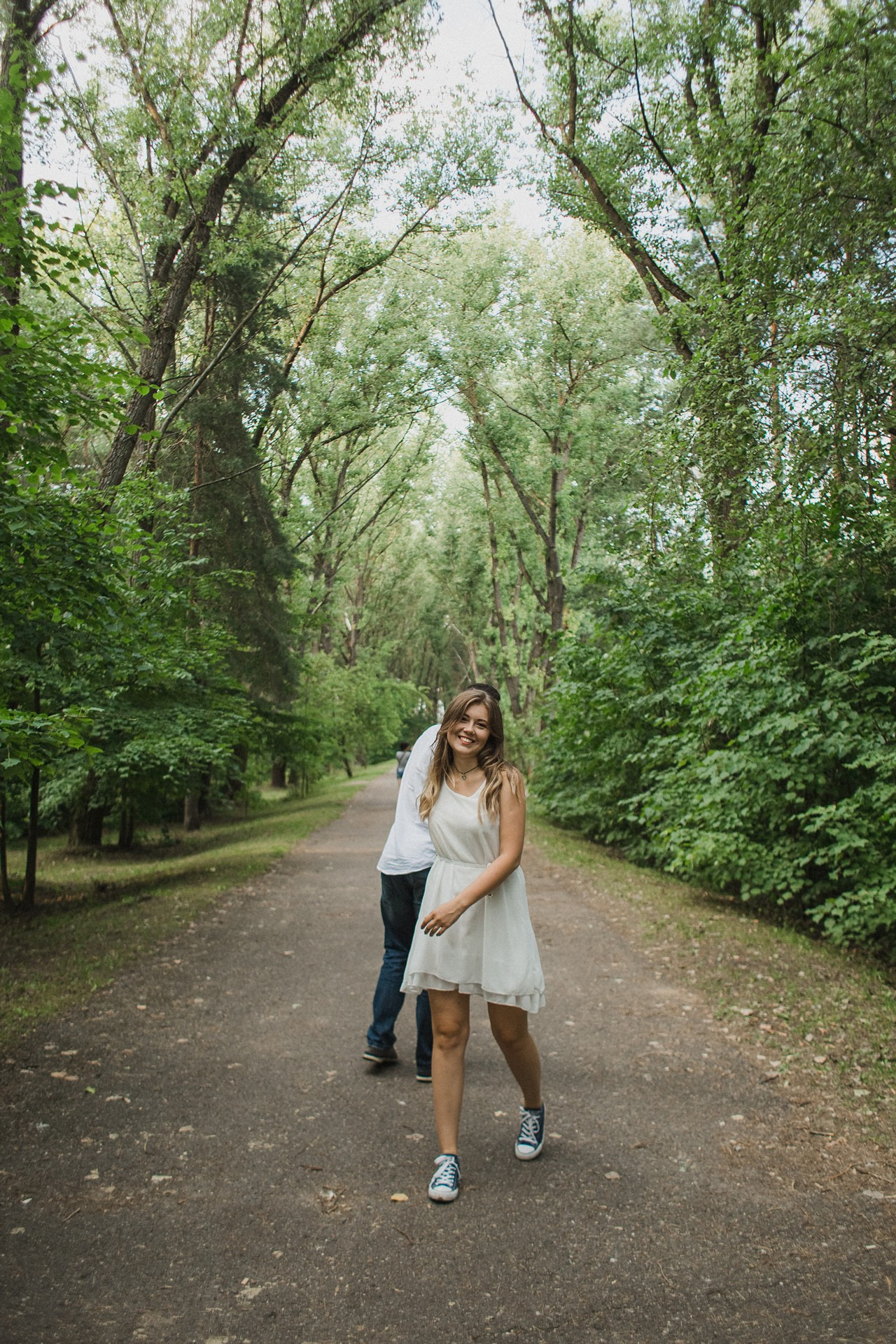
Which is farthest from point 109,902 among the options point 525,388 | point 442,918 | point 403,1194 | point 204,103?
→ point 525,388

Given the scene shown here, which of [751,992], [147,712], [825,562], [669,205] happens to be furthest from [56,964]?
[669,205]

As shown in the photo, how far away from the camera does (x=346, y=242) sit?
736 inches

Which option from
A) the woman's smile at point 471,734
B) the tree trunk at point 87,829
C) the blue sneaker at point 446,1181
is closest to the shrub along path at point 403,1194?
the blue sneaker at point 446,1181

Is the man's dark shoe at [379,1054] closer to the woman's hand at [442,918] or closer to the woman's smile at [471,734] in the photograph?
the woman's hand at [442,918]

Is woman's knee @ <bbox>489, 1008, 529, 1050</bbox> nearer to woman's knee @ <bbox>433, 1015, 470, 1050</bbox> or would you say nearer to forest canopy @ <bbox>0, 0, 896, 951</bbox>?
woman's knee @ <bbox>433, 1015, 470, 1050</bbox>

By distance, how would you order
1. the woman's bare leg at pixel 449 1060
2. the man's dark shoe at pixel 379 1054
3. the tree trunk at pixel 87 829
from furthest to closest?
the tree trunk at pixel 87 829
the man's dark shoe at pixel 379 1054
the woman's bare leg at pixel 449 1060

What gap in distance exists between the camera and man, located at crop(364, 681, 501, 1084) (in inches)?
193

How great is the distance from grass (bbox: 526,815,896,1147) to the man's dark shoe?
6.99ft

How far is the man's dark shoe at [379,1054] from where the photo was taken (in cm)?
523

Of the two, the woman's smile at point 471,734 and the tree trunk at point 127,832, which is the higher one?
the woman's smile at point 471,734

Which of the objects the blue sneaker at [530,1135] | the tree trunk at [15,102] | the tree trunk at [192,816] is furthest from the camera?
the tree trunk at [192,816]

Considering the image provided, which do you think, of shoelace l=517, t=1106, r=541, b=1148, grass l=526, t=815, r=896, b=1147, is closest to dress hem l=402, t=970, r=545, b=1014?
shoelace l=517, t=1106, r=541, b=1148

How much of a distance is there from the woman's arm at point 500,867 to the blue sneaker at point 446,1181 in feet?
3.12

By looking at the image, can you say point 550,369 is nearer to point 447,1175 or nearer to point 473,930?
point 473,930
